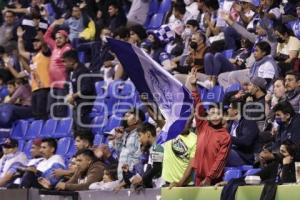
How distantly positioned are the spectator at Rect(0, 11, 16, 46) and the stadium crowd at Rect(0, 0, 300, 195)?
1.0 inches

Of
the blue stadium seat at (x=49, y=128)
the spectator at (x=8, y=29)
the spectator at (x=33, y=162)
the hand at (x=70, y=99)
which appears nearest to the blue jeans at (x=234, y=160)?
the spectator at (x=33, y=162)

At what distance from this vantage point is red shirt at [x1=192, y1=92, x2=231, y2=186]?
1282 centimetres

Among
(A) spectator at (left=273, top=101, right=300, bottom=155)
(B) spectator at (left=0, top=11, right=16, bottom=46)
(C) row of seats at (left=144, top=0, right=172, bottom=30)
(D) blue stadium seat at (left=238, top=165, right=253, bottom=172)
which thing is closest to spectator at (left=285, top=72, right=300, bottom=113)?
(A) spectator at (left=273, top=101, right=300, bottom=155)

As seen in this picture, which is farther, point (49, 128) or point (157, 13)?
point (157, 13)

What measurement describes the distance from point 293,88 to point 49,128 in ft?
19.5

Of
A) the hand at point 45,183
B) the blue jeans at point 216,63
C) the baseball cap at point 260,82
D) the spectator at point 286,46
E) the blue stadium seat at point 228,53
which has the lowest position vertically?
the hand at point 45,183

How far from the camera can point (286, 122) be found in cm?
1388

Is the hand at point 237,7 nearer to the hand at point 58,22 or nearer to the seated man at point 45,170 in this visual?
the seated man at point 45,170

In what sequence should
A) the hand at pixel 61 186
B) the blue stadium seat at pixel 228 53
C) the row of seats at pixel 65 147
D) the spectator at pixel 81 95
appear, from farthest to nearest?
the spectator at pixel 81 95, the row of seats at pixel 65 147, the blue stadium seat at pixel 228 53, the hand at pixel 61 186

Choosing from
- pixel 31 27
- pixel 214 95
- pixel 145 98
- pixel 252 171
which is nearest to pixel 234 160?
pixel 252 171

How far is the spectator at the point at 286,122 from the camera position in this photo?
13695mm

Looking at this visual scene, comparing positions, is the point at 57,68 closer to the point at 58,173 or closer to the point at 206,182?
the point at 58,173

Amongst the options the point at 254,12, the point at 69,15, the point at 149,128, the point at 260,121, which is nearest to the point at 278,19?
the point at 254,12

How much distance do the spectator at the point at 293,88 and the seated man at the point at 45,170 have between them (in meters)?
3.14
